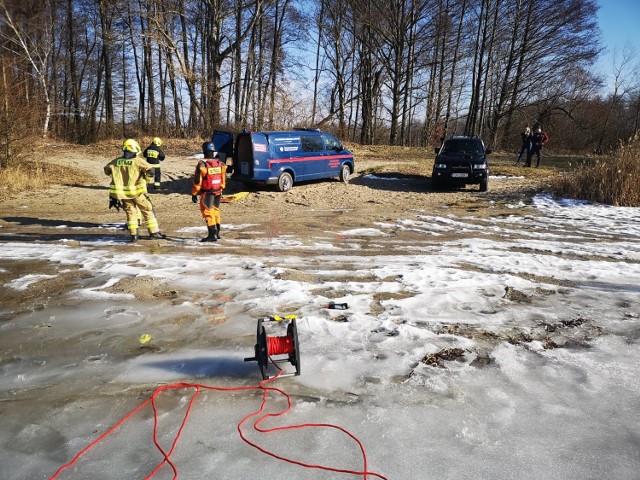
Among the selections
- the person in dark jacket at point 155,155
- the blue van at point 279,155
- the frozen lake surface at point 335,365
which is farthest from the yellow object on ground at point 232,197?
the frozen lake surface at point 335,365

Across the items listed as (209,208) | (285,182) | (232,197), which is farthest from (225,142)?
(209,208)

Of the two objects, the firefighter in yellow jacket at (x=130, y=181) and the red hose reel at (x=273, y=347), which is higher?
the firefighter in yellow jacket at (x=130, y=181)

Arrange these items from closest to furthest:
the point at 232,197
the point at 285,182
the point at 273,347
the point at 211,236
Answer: the point at 273,347 → the point at 211,236 → the point at 232,197 → the point at 285,182

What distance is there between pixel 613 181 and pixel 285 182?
932cm

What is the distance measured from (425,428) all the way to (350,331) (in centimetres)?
143

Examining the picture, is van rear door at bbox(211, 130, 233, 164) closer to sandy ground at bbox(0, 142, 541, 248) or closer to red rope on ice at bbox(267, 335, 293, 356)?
sandy ground at bbox(0, 142, 541, 248)

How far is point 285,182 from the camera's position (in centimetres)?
1405

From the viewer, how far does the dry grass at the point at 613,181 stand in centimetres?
1190

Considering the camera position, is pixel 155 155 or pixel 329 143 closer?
pixel 155 155

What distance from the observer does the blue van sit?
1318cm

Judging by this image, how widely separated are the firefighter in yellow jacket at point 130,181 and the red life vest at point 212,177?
42.3 inches

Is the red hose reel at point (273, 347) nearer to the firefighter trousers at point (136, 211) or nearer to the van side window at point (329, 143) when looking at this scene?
the firefighter trousers at point (136, 211)

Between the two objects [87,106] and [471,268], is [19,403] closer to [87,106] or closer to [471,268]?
[471,268]

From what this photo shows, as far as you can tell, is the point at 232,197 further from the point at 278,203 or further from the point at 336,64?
the point at 336,64
